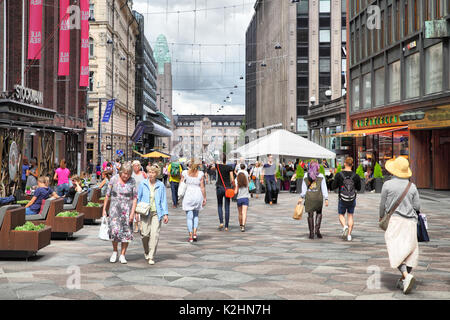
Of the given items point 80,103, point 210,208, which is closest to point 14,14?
point 80,103

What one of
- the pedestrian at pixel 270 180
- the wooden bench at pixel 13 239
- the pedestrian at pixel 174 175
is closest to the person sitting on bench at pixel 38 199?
the wooden bench at pixel 13 239

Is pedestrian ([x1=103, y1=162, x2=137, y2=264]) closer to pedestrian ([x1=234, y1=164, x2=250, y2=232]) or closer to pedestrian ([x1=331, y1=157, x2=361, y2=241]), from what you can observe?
pedestrian ([x1=331, y1=157, x2=361, y2=241])

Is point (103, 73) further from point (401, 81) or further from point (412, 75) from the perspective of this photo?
point (412, 75)

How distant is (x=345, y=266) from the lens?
9.00 metres

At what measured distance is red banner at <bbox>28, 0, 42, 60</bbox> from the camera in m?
30.9

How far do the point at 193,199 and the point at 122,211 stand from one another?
270cm

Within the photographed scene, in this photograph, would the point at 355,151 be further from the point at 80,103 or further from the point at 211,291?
the point at 211,291

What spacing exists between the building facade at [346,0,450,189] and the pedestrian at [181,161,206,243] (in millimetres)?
17217

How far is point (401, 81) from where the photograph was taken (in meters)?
30.9

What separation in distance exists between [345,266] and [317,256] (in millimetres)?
1053

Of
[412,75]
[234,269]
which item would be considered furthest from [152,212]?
[412,75]

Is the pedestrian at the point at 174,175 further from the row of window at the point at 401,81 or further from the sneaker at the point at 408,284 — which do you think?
the sneaker at the point at 408,284

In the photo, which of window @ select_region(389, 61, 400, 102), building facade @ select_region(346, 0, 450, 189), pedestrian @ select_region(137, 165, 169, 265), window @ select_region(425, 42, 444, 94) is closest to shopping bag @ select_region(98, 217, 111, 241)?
pedestrian @ select_region(137, 165, 169, 265)

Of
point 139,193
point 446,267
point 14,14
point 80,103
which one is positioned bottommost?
point 446,267
